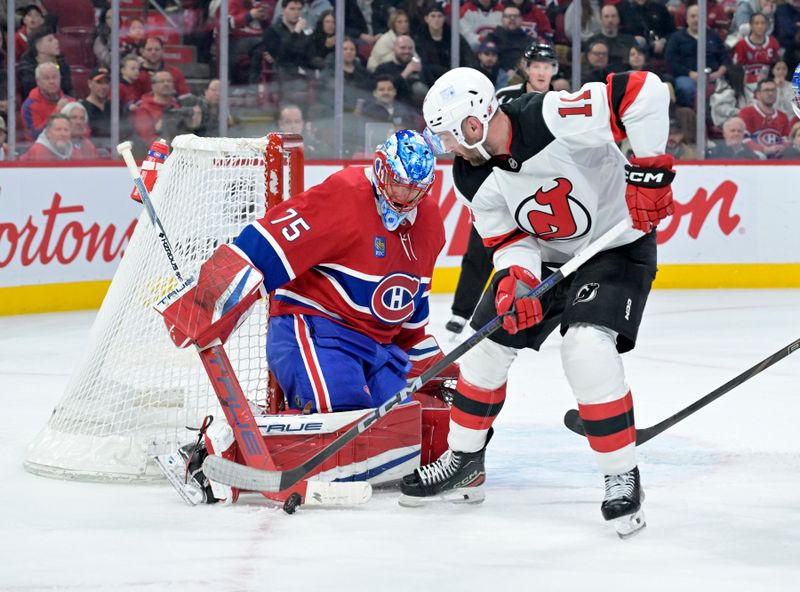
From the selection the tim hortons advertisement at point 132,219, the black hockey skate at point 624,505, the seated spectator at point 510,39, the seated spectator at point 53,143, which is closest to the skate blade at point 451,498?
the black hockey skate at point 624,505

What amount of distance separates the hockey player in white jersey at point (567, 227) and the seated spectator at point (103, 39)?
3.97 m

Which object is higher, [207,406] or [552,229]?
[552,229]

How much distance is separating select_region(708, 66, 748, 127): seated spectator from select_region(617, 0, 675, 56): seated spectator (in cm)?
37

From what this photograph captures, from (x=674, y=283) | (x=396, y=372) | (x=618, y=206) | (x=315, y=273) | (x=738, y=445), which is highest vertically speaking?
(x=618, y=206)

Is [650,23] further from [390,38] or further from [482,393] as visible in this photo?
[482,393]

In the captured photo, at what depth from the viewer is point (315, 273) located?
3.18 metres

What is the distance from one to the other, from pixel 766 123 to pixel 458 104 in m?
5.42

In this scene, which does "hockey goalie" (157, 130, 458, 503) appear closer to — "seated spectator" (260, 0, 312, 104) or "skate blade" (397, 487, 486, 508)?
"skate blade" (397, 487, 486, 508)

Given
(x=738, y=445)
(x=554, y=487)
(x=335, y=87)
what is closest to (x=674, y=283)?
(x=335, y=87)

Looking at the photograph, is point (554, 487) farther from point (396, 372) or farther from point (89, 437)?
point (89, 437)

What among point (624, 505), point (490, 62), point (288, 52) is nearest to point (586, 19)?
point (490, 62)

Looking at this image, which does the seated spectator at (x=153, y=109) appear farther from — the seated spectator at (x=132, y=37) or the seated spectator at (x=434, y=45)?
the seated spectator at (x=434, y=45)

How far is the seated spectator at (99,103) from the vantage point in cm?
668

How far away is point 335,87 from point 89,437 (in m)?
4.17
